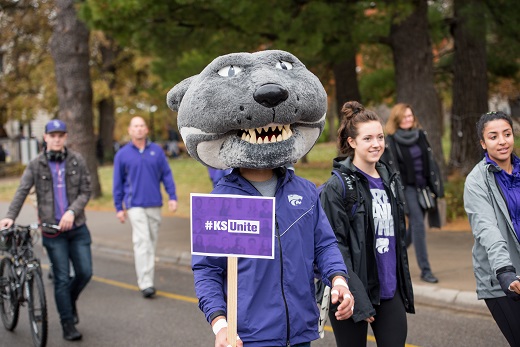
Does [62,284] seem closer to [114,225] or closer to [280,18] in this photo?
[280,18]

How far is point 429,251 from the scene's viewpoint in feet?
32.1

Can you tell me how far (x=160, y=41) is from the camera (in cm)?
1324

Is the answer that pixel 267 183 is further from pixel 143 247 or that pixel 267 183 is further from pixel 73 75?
pixel 73 75

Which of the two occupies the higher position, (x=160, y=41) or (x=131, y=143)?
(x=160, y=41)

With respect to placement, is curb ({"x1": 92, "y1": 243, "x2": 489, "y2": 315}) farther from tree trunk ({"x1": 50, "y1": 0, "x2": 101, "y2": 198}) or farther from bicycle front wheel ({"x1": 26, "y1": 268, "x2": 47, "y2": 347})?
tree trunk ({"x1": 50, "y1": 0, "x2": 101, "y2": 198})

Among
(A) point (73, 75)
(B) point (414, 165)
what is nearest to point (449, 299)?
(B) point (414, 165)

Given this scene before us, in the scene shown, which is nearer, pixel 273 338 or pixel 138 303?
pixel 273 338

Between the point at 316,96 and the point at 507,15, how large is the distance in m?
9.85

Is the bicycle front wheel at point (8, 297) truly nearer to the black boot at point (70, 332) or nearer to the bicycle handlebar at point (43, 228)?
the bicycle handlebar at point (43, 228)

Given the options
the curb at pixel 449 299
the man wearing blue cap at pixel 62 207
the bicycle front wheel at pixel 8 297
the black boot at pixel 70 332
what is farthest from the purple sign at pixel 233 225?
the curb at pixel 449 299

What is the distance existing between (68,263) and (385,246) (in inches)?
134

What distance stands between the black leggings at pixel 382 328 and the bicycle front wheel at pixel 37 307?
295cm

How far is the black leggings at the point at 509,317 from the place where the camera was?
12.8 feet

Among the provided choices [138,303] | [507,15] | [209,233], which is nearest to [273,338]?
[209,233]
